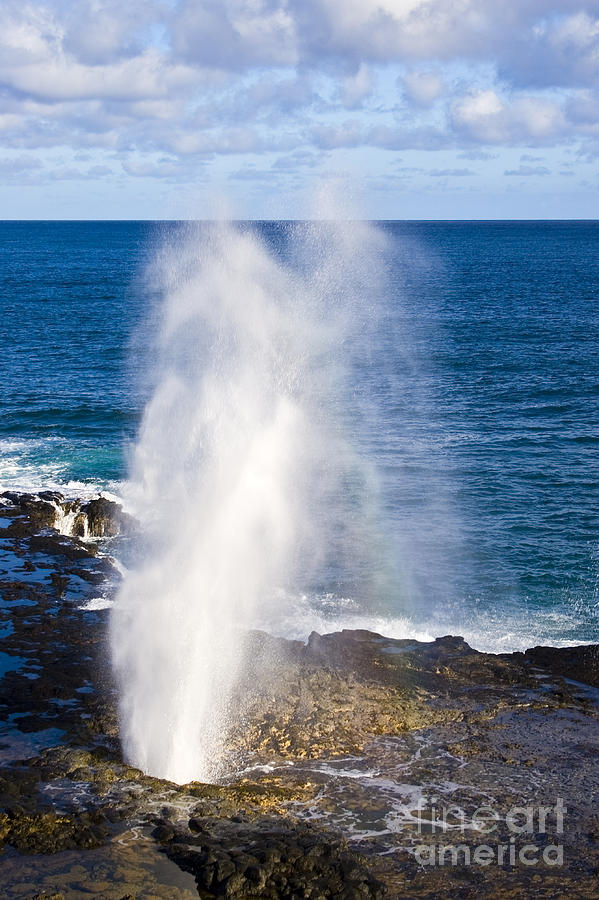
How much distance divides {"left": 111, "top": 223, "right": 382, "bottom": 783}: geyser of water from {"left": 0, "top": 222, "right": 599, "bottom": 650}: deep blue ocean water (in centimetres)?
312

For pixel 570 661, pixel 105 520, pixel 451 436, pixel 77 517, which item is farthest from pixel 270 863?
pixel 451 436

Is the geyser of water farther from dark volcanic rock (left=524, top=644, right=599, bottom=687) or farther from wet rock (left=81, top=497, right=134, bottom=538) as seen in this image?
dark volcanic rock (left=524, top=644, right=599, bottom=687)

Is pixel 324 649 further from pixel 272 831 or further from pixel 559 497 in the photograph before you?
pixel 559 497

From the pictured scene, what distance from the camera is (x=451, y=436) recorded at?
52781mm

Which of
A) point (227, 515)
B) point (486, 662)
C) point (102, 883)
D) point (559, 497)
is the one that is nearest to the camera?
point (102, 883)

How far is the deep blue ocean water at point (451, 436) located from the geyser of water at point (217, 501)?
10.2 feet

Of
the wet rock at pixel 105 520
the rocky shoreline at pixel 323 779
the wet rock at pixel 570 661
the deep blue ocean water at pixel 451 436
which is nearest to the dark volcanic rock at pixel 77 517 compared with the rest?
the wet rock at pixel 105 520

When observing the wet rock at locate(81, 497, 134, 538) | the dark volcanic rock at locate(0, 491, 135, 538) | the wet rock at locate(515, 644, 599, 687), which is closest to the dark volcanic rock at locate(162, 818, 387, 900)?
the wet rock at locate(515, 644, 599, 687)

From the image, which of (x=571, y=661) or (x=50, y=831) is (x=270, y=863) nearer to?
(x=50, y=831)

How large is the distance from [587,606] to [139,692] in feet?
53.6

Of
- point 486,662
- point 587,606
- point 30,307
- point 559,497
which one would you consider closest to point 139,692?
point 486,662

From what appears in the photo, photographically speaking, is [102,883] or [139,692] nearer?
[102,883]

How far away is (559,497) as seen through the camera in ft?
139

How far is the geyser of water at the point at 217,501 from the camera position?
24609 millimetres
